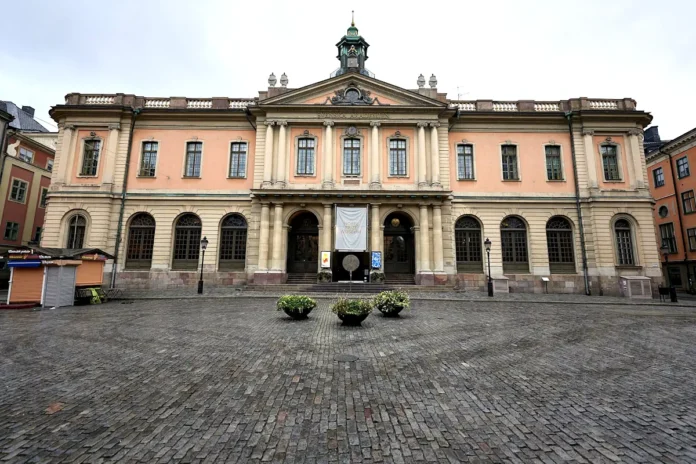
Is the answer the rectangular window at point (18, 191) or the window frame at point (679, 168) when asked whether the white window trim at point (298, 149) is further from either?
the window frame at point (679, 168)

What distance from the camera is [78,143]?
78.0ft

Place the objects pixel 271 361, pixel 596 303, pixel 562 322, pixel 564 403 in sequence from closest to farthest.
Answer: pixel 564 403, pixel 271 361, pixel 562 322, pixel 596 303

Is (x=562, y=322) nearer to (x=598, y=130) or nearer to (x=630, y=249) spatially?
(x=630, y=249)

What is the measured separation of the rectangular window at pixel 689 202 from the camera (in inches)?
1089

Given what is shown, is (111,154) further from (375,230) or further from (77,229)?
(375,230)

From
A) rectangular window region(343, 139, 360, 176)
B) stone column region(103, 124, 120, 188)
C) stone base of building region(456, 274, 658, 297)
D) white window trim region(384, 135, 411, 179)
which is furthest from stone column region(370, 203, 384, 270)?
stone column region(103, 124, 120, 188)

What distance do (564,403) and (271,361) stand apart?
15.7 feet

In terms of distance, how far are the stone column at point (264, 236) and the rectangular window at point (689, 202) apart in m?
35.1

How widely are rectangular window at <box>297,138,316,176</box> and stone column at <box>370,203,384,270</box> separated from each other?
5311 millimetres

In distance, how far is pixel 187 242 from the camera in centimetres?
2339

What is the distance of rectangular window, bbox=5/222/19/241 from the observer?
90.6ft

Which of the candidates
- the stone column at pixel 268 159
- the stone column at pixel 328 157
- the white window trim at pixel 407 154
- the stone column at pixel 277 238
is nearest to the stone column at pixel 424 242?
the white window trim at pixel 407 154

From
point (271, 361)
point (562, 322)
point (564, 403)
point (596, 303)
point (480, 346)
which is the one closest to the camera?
point (564, 403)

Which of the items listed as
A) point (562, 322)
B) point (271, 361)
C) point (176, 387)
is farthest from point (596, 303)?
point (176, 387)
